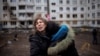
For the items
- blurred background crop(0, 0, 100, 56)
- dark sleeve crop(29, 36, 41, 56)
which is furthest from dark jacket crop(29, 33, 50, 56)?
blurred background crop(0, 0, 100, 56)

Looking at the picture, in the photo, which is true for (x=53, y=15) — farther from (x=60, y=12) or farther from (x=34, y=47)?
(x=34, y=47)

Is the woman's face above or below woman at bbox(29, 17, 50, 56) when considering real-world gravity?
above

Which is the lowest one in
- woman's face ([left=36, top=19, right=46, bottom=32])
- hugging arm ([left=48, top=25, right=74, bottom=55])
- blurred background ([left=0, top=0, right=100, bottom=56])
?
blurred background ([left=0, top=0, right=100, bottom=56])

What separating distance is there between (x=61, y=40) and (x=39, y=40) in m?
0.06

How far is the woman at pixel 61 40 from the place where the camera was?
0.77 metres

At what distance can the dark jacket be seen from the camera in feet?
2.50

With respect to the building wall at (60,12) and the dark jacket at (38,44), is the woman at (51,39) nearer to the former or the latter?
the dark jacket at (38,44)

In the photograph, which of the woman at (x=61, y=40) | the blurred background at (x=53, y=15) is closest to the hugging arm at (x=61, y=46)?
the woman at (x=61, y=40)

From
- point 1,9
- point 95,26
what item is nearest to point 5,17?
point 1,9

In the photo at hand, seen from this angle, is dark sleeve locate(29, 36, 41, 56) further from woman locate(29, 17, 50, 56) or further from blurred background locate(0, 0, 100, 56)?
blurred background locate(0, 0, 100, 56)

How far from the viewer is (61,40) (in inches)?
31.3

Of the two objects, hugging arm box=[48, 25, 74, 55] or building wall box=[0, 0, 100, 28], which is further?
building wall box=[0, 0, 100, 28]

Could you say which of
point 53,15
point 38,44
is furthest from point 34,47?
point 53,15

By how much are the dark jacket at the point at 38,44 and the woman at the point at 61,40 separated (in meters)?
0.01
